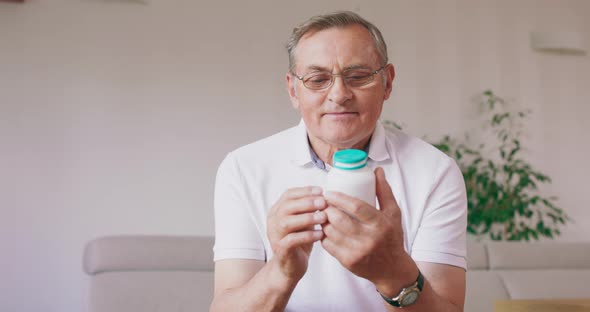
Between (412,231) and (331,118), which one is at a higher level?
(331,118)

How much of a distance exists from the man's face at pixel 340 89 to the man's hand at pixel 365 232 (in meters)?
0.31

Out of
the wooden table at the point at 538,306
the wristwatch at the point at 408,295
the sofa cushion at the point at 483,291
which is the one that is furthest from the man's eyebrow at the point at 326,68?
the sofa cushion at the point at 483,291

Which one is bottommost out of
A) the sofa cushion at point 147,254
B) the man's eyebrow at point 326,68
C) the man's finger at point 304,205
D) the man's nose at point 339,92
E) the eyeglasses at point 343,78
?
the sofa cushion at point 147,254

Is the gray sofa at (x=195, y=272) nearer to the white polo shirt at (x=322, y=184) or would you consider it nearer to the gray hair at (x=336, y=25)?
the white polo shirt at (x=322, y=184)

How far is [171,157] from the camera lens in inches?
130

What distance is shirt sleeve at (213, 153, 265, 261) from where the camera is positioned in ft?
4.19

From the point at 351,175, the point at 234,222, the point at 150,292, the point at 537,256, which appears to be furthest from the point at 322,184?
the point at 537,256

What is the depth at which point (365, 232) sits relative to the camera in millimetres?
931

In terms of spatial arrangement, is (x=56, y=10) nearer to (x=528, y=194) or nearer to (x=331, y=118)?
(x=331, y=118)

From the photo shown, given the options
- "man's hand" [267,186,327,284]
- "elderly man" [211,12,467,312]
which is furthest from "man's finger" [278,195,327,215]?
"elderly man" [211,12,467,312]

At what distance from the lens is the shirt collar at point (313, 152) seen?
138 cm

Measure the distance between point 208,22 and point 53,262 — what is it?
1572mm

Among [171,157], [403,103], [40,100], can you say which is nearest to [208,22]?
[171,157]

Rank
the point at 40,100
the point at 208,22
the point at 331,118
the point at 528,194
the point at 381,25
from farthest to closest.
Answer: the point at 528,194 < the point at 381,25 < the point at 208,22 < the point at 40,100 < the point at 331,118
